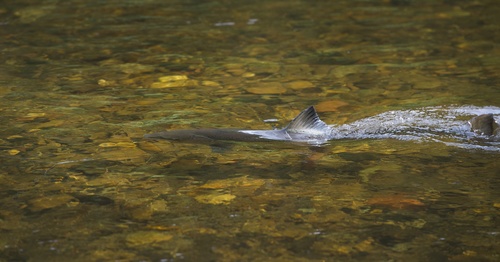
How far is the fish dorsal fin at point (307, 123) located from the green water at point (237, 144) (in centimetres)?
19

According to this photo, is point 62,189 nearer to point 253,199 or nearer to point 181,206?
point 181,206

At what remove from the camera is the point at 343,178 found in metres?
5.01

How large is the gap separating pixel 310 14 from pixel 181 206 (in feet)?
21.2

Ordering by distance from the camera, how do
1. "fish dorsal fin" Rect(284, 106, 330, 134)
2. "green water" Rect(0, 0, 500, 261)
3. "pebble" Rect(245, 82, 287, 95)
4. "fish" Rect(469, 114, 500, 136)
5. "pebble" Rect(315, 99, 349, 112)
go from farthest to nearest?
"pebble" Rect(245, 82, 287, 95) < "pebble" Rect(315, 99, 349, 112) < "fish" Rect(469, 114, 500, 136) < "fish dorsal fin" Rect(284, 106, 330, 134) < "green water" Rect(0, 0, 500, 261)

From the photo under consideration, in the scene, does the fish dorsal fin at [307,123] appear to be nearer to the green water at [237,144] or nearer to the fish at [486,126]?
the green water at [237,144]

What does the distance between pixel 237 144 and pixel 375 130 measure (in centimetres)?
115

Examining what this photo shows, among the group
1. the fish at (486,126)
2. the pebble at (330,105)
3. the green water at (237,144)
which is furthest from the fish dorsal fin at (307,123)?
the fish at (486,126)

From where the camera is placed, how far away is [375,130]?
6074 millimetres

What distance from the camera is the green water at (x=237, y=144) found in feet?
13.4

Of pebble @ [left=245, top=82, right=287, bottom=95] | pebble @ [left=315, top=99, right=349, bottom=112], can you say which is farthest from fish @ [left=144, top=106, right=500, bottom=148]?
pebble @ [left=245, top=82, right=287, bottom=95]

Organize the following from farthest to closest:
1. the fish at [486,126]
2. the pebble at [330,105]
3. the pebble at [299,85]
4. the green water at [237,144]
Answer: the pebble at [299,85] < the pebble at [330,105] < the fish at [486,126] < the green water at [237,144]

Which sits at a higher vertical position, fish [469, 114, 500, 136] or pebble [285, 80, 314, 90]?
fish [469, 114, 500, 136]

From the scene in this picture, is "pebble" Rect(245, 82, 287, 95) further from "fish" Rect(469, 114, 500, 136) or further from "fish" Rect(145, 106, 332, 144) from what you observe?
"fish" Rect(469, 114, 500, 136)

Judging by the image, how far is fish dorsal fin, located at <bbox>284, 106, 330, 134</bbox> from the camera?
5.70 meters
